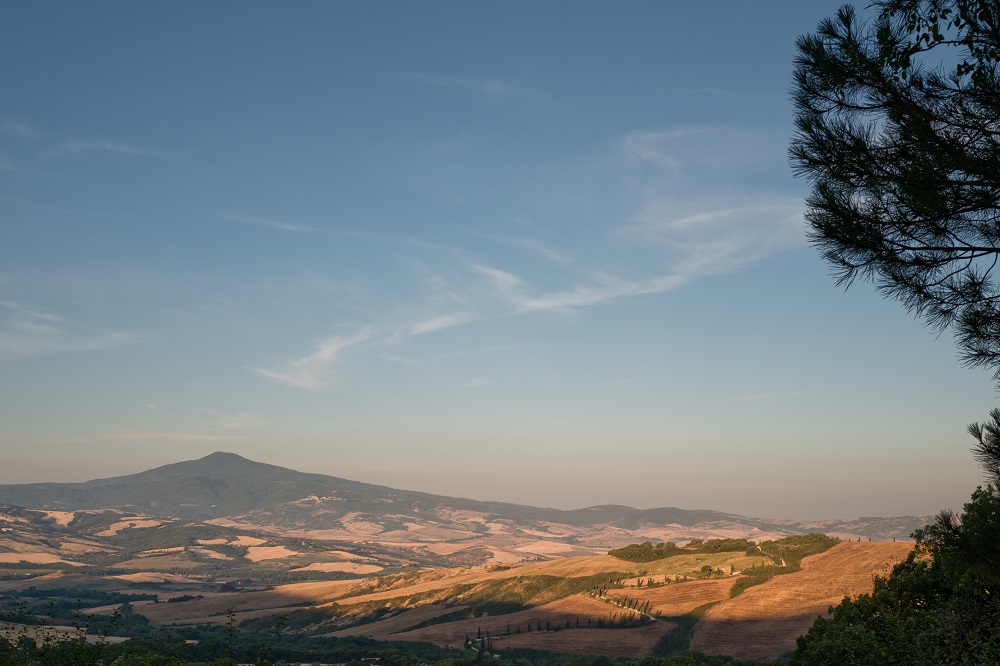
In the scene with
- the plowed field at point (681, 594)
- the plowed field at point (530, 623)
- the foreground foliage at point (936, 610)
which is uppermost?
the foreground foliage at point (936, 610)

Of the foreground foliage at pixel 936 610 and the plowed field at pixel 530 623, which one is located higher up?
the foreground foliage at pixel 936 610

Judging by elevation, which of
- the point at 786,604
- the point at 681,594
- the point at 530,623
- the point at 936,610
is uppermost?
the point at 936,610

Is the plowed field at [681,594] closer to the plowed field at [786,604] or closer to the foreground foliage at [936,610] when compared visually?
the plowed field at [786,604]

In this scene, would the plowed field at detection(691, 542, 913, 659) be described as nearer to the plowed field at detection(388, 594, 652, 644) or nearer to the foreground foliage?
the plowed field at detection(388, 594, 652, 644)

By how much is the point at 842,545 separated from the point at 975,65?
113 meters

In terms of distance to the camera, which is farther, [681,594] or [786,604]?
[681,594]

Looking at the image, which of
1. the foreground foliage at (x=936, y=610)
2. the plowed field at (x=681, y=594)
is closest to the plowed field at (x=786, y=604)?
the plowed field at (x=681, y=594)

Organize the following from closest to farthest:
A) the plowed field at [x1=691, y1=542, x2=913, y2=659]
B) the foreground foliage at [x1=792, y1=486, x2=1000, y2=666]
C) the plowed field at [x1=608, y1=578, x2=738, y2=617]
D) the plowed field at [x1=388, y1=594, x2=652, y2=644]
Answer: the foreground foliage at [x1=792, y1=486, x2=1000, y2=666] → the plowed field at [x1=691, y1=542, x2=913, y2=659] → the plowed field at [x1=608, y1=578, x2=738, y2=617] → the plowed field at [x1=388, y1=594, x2=652, y2=644]

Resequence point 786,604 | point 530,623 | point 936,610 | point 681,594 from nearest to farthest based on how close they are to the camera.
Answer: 1. point 936,610
2. point 786,604
3. point 681,594
4. point 530,623

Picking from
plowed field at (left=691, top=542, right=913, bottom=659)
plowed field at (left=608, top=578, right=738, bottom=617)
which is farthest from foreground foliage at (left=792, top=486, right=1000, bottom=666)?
plowed field at (left=608, top=578, right=738, bottom=617)

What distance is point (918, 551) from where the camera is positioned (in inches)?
1446

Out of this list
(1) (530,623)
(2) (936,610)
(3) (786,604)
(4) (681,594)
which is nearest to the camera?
(2) (936,610)

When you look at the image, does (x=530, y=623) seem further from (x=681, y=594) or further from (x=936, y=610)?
(x=936, y=610)

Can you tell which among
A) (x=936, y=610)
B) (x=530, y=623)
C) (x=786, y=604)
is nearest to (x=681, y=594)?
(x=786, y=604)
